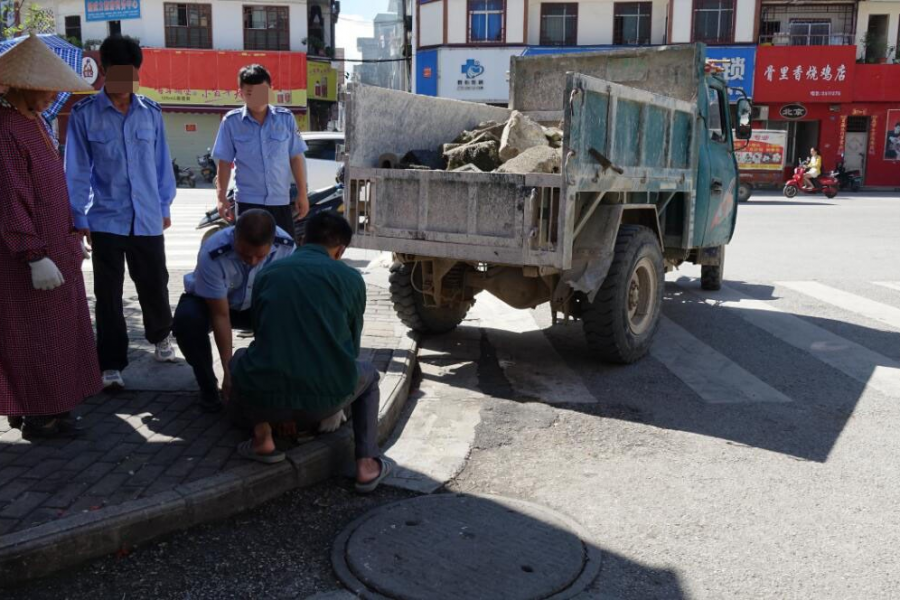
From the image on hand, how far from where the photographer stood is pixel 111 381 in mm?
4586

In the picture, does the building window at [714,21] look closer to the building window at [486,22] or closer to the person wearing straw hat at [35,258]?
the building window at [486,22]

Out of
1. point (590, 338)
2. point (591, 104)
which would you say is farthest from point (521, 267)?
point (591, 104)

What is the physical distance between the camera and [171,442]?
12.9 feet

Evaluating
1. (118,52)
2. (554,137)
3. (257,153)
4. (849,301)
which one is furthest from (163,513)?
(849,301)

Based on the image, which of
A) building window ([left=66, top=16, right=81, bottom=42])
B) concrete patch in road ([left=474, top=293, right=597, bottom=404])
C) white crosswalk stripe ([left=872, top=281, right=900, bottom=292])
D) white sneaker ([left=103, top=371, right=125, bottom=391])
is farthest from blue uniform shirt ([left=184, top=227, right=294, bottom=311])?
building window ([left=66, top=16, right=81, bottom=42])

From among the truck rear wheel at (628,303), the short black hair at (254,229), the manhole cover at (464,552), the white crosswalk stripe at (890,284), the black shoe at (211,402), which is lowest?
the manhole cover at (464,552)

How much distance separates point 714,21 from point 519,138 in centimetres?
2856

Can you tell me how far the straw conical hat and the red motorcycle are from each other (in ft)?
82.8

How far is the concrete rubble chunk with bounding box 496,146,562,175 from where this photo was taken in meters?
5.46

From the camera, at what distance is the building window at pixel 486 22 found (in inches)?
1238

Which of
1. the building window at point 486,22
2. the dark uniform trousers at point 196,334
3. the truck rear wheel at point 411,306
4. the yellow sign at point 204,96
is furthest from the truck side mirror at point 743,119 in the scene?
the yellow sign at point 204,96

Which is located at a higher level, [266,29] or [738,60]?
[266,29]

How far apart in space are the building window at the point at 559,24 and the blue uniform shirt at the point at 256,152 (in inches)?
1115

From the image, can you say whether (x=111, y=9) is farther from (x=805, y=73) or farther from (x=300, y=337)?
(x=300, y=337)
